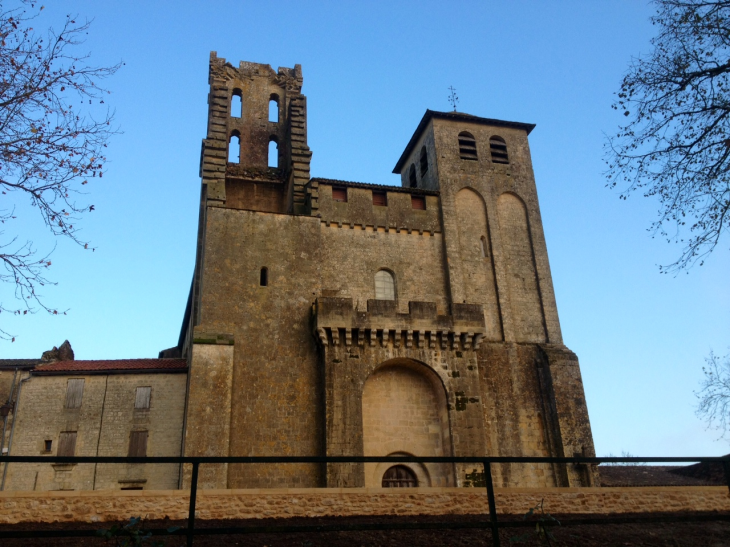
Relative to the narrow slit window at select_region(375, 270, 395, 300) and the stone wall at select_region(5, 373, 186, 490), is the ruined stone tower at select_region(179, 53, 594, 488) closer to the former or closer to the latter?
the narrow slit window at select_region(375, 270, 395, 300)

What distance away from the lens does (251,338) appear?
22.7 metres

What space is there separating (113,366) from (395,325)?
1109cm

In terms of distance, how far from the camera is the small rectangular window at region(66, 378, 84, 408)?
22.8 metres

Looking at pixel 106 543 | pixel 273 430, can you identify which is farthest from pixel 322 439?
pixel 106 543

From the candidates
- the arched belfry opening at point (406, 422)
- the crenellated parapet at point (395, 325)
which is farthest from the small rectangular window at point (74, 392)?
the arched belfry opening at point (406, 422)

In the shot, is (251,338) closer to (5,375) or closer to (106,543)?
(5,375)

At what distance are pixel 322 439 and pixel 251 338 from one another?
4495 mm

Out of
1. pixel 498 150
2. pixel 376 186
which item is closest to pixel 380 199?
pixel 376 186

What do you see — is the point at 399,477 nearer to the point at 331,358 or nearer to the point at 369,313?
the point at 331,358

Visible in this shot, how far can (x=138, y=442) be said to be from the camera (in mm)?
22328

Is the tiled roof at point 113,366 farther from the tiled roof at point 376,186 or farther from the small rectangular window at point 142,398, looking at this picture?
the tiled roof at point 376,186

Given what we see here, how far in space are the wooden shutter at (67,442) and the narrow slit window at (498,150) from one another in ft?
70.6

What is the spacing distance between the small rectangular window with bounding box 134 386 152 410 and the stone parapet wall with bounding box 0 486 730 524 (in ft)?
37.4

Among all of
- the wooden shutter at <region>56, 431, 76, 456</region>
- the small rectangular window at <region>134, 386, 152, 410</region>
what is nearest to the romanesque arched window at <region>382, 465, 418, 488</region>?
the small rectangular window at <region>134, 386, 152, 410</region>
